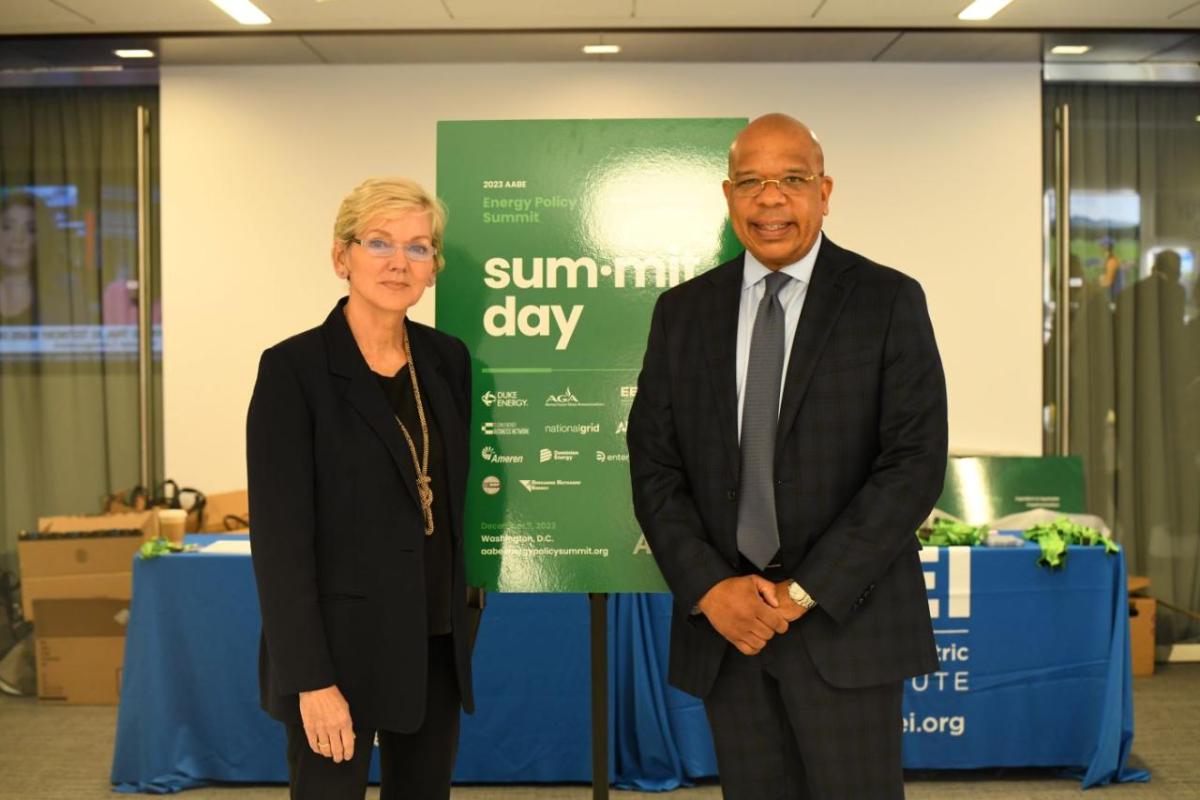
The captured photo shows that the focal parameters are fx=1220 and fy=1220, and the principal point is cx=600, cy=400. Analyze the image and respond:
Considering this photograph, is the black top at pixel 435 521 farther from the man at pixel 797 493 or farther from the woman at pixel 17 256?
the woman at pixel 17 256

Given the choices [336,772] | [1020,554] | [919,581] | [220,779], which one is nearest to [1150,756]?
[1020,554]

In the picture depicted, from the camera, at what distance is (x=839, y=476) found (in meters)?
2.09

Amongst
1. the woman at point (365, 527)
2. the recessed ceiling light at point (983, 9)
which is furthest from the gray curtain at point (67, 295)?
the woman at point (365, 527)

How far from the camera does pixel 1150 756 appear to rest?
470cm

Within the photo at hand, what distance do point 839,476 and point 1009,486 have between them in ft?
13.6

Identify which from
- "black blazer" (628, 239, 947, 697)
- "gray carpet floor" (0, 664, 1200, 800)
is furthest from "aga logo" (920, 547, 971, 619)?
"black blazer" (628, 239, 947, 697)

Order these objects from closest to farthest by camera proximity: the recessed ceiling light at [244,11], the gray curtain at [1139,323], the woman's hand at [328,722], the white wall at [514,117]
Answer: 1. the woman's hand at [328,722]
2. the recessed ceiling light at [244,11]
3. the white wall at [514,117]
4. the gray curtain at [1139,323]

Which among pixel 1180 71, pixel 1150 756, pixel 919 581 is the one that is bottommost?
pixel 1150 756

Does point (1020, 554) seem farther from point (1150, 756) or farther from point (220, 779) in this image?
point (220, 779)

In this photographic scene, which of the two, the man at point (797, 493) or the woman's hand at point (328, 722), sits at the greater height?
the man at point (797, 493)

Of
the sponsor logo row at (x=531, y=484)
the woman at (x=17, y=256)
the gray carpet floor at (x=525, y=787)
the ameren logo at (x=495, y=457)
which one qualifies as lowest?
the gray carpet floor at (x=525, y=787)

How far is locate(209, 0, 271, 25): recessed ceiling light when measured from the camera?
5.30m

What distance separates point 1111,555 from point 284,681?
10.5ft

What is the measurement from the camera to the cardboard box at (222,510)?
605cm
